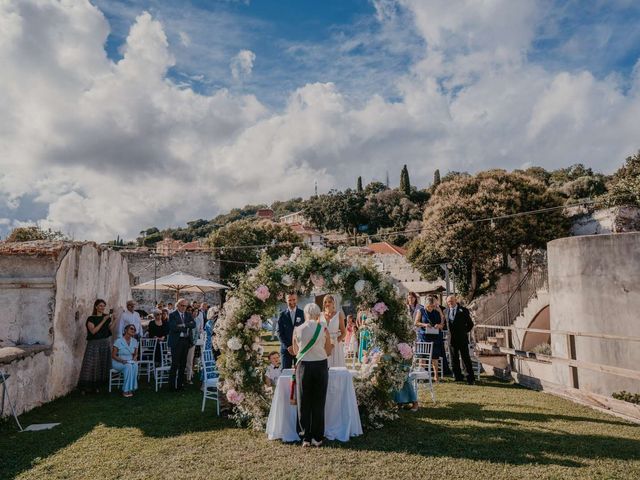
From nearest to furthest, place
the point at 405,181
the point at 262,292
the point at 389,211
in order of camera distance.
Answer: the point at 262,292 → the point at 389,211 → the point at 405,181

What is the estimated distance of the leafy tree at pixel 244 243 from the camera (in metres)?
39.8

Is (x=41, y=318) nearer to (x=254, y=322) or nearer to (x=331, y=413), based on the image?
(x=254, y=322)

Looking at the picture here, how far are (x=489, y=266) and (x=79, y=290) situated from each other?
2189 cm

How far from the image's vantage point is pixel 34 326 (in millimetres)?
9594

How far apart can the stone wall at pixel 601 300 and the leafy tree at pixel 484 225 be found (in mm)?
13437

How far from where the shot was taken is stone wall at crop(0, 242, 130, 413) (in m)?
8.65

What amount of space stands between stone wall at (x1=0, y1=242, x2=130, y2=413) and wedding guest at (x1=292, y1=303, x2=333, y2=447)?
5115 millimetres

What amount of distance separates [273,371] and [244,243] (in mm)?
34201

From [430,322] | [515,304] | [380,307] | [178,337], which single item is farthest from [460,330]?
[515,304]

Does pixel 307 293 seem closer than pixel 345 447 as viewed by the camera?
No

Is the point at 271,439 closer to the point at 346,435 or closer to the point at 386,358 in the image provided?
the point at 346,435

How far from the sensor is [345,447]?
21.0ft

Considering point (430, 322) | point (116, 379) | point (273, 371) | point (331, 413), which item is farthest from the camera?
point (430, 322)

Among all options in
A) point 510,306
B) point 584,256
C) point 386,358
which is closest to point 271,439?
point 386,358
